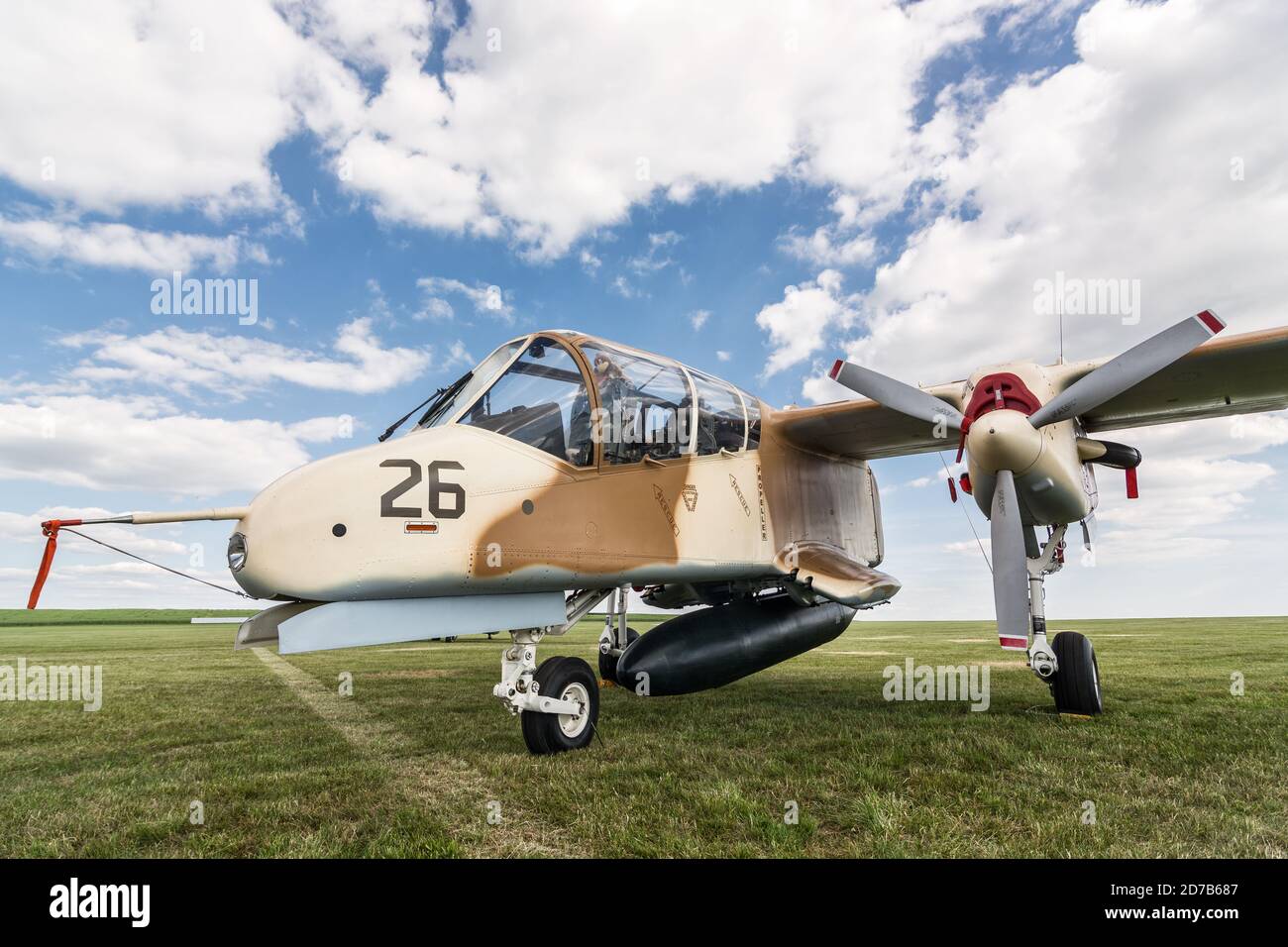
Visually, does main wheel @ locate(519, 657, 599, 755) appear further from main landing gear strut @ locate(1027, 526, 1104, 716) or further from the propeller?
main landing gear strut @ locate(1027, 526, 1104, 716)

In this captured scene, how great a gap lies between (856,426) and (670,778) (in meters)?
5.83

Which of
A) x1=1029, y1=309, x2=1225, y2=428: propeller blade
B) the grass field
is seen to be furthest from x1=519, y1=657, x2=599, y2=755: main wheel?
x1=1029, y1=309, x2=1225, y2=428: propeller blade

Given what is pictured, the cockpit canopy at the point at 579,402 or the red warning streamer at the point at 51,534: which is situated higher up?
the cockpit canopy at the point at 579,402

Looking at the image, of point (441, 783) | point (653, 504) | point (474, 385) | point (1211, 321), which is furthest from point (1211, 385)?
point (441, 783)

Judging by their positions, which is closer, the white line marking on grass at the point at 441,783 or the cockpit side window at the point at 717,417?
the white line marking on grass at the point at 441,783

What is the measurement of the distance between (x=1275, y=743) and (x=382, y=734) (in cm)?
875

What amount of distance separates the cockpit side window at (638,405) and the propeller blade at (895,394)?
199 cm

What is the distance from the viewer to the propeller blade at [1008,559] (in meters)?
7.10

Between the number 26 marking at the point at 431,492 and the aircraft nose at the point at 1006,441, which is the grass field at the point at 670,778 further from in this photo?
the aircraft nose at the point at 1006,441

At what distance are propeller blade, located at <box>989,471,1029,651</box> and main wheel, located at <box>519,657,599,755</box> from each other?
13.9 feet

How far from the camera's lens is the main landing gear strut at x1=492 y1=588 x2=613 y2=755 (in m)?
6.05

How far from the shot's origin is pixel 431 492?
5.34 meters

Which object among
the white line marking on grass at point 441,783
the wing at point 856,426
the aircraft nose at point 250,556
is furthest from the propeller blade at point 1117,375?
the aircraft nose at point 250,556

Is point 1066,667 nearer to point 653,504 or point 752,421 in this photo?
point 752,421
